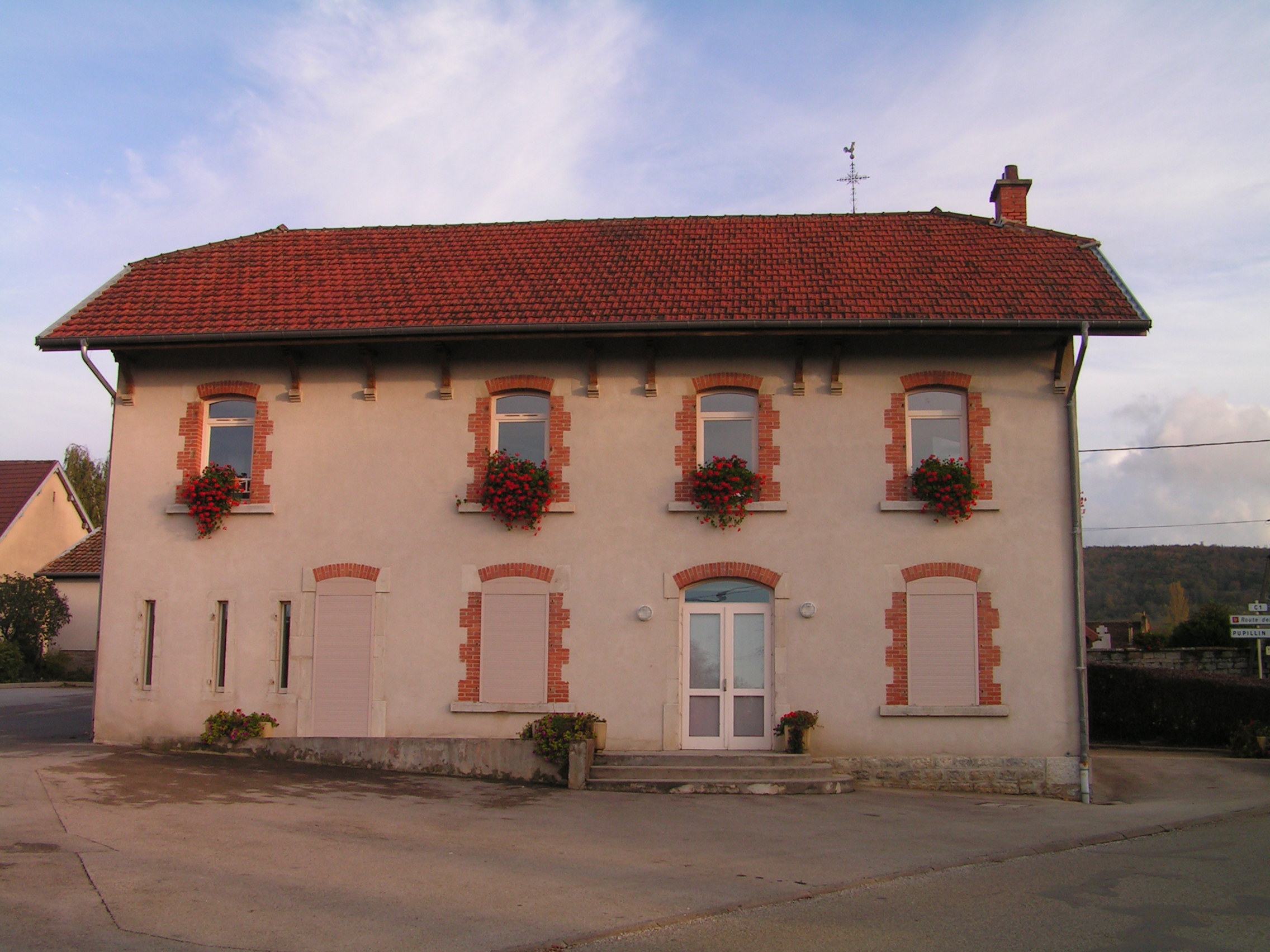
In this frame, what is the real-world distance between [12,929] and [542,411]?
8921 mm

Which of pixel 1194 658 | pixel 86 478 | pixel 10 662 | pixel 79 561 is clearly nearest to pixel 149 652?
pixel 10 662

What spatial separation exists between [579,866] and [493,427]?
22.9 ft

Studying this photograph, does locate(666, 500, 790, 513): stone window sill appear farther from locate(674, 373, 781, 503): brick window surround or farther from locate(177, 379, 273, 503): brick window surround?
locate(177, 379, 273, 503): brick window surround

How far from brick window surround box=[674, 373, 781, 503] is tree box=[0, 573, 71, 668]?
23065 millimetres

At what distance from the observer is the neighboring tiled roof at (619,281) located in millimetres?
13156

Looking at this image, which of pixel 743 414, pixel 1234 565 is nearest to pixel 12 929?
pixel 743 414

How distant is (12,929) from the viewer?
6188 mm

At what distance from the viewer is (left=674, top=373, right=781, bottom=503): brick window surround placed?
44.4 feet

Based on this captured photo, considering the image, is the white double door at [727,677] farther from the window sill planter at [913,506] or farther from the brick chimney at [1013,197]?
the brick chimney at [1013,197]

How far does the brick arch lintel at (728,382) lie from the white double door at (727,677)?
2.79 meters

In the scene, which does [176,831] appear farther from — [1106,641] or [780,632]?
[1106,641]

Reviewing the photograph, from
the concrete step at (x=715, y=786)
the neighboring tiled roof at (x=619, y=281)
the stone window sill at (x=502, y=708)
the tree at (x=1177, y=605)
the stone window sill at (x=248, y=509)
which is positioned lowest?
the concrete step at (x=715, y=786)

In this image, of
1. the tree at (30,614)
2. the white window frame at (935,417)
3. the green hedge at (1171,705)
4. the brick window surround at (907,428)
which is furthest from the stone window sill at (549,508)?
the tree at (30,614)

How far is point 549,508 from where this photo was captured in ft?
44.4
